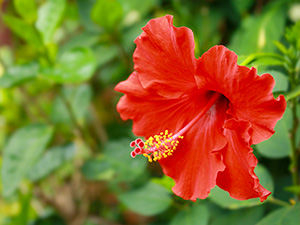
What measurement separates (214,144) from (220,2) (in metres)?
1.14

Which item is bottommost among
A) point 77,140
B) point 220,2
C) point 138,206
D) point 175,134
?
point 138,206

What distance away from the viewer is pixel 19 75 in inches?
54.1

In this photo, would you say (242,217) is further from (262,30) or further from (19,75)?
(19,75)

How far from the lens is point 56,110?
170cm

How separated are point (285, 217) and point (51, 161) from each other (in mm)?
1136

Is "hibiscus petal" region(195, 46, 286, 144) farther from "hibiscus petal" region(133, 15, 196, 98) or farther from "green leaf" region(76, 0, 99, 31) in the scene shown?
"green leaf" region(76, 0, 99, 31)

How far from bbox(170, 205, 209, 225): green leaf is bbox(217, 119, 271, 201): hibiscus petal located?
0.32m

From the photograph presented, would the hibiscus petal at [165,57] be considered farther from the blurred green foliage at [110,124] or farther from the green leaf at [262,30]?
the green leaf at [262,30]

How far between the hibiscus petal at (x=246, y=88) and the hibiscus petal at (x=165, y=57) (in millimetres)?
56

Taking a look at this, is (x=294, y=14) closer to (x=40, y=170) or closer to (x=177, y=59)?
(x=177, y=59)

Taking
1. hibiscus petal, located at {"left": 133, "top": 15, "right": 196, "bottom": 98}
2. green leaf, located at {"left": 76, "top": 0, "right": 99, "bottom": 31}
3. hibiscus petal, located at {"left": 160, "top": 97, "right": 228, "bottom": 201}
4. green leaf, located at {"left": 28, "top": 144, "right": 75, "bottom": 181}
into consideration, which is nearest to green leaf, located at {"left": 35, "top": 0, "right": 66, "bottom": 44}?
green leaf, located at {"left": 76, "top": 0, "right": 99, "bottom": 31}

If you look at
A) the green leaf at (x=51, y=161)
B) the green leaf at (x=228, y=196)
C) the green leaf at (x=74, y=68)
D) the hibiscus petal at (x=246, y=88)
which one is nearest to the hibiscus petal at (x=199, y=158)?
the hibiscus petal at (x=246, y=88)

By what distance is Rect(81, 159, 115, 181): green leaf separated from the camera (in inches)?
59.9

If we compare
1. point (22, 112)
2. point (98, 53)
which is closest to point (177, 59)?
point (98, 53)
